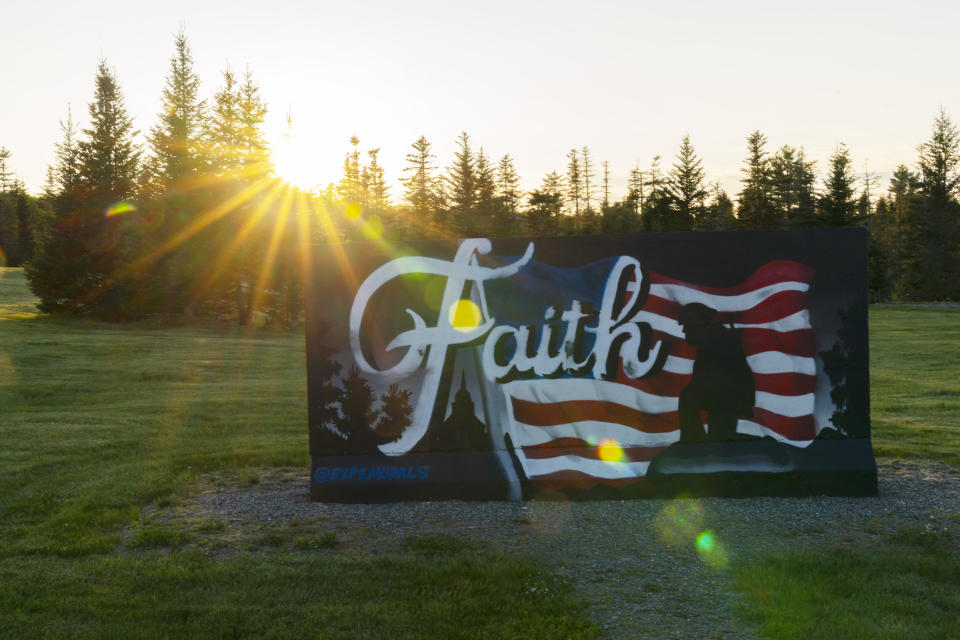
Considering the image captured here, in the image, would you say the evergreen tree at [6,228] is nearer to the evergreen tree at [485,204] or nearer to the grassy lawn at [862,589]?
the evergreen tree at [485,204]

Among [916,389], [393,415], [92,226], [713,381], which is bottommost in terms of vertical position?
[916,389]

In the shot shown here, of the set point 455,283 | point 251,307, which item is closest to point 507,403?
point 455,283

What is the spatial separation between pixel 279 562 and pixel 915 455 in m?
8.33

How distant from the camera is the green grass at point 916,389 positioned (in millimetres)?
10703

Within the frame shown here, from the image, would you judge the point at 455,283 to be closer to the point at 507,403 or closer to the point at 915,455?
the point at 507,403

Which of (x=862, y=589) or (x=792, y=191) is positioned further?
(x=792, y=191)

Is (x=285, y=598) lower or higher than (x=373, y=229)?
lower

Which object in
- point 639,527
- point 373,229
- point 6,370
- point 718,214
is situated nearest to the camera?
point 639,527

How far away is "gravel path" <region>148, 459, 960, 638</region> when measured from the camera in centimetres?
514

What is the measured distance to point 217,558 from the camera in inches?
245

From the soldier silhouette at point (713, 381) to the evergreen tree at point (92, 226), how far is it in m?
30.9

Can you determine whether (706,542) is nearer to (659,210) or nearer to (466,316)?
(466,316)

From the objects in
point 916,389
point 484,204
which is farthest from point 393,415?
point 484,204

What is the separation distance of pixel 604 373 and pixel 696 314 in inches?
46.5
